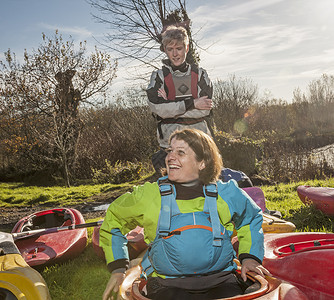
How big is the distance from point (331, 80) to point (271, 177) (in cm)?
2295

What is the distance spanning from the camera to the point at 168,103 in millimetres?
3016

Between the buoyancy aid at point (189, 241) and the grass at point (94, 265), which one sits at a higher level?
the buoyancy aid at point (189, 241)

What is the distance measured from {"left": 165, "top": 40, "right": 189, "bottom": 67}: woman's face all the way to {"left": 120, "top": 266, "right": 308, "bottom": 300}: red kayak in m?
2.06

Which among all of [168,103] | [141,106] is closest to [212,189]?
[168,103]

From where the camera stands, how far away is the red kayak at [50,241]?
3457 millimetres

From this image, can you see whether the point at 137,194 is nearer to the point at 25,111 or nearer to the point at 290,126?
the point at 25,111

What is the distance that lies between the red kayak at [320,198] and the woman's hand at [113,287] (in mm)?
3530

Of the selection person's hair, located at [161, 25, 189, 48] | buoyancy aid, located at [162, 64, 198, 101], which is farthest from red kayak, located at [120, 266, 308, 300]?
person's hair, located at [161, 25, 189, 48]

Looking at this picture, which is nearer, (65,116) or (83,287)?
(83,287)

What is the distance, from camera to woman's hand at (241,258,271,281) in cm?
171

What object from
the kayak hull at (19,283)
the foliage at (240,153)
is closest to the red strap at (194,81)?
the kayak hull at (19,283)


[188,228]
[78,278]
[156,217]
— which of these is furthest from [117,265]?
[78,278]

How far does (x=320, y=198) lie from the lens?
4.46 m

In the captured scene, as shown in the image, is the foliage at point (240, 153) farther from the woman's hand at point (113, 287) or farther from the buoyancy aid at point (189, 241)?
the woman's hand at point (113, 287)
